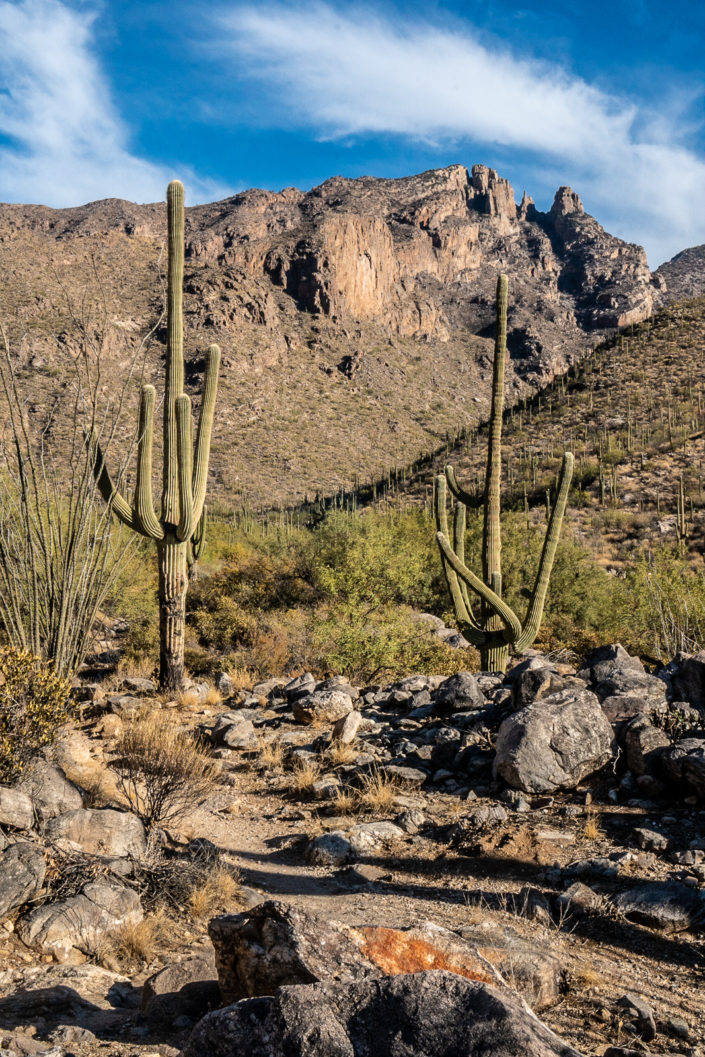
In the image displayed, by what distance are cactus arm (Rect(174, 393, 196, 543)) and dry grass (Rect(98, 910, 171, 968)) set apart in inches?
263

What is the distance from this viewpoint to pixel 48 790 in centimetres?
548

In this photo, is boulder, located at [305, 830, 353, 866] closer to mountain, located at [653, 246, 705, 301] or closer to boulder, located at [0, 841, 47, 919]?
boulder, located at [0, 841, 47, 919]

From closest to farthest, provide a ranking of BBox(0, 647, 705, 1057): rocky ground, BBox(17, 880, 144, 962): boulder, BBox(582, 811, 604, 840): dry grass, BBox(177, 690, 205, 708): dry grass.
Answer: BBox(0, 647, 705, 1057): rocky ground < BBox(17, 880, 144, 962): boulder < BBox(582, 811, 604, 840): dry grass < BBox(177, 690, 205, 708): dry grass

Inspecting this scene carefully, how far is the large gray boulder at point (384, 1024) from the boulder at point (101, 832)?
11.0ft

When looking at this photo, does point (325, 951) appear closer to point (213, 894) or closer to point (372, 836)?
point (213, 894)

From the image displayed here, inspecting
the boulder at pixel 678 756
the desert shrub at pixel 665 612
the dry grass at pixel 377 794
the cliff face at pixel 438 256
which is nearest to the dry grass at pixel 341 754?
the dry grass at pixel 377 794

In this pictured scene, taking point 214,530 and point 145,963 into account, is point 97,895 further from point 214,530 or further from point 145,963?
point 214,530

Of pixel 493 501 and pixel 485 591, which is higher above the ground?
pixel 493 501

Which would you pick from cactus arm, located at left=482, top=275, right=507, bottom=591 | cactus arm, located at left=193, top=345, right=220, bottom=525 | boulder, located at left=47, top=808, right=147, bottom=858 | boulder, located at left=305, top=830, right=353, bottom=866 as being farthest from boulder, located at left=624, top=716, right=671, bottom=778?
cactus arm, located at left=193, top=345, right=220, bottom=525

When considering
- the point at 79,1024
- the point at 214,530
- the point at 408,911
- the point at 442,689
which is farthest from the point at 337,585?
the point at 214,530

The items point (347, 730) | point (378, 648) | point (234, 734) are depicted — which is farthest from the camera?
point (378, 648)

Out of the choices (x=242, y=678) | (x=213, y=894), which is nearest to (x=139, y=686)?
(x=242, y=678)

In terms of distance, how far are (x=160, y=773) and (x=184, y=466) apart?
218 inches

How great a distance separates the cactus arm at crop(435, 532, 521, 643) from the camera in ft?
35.3
